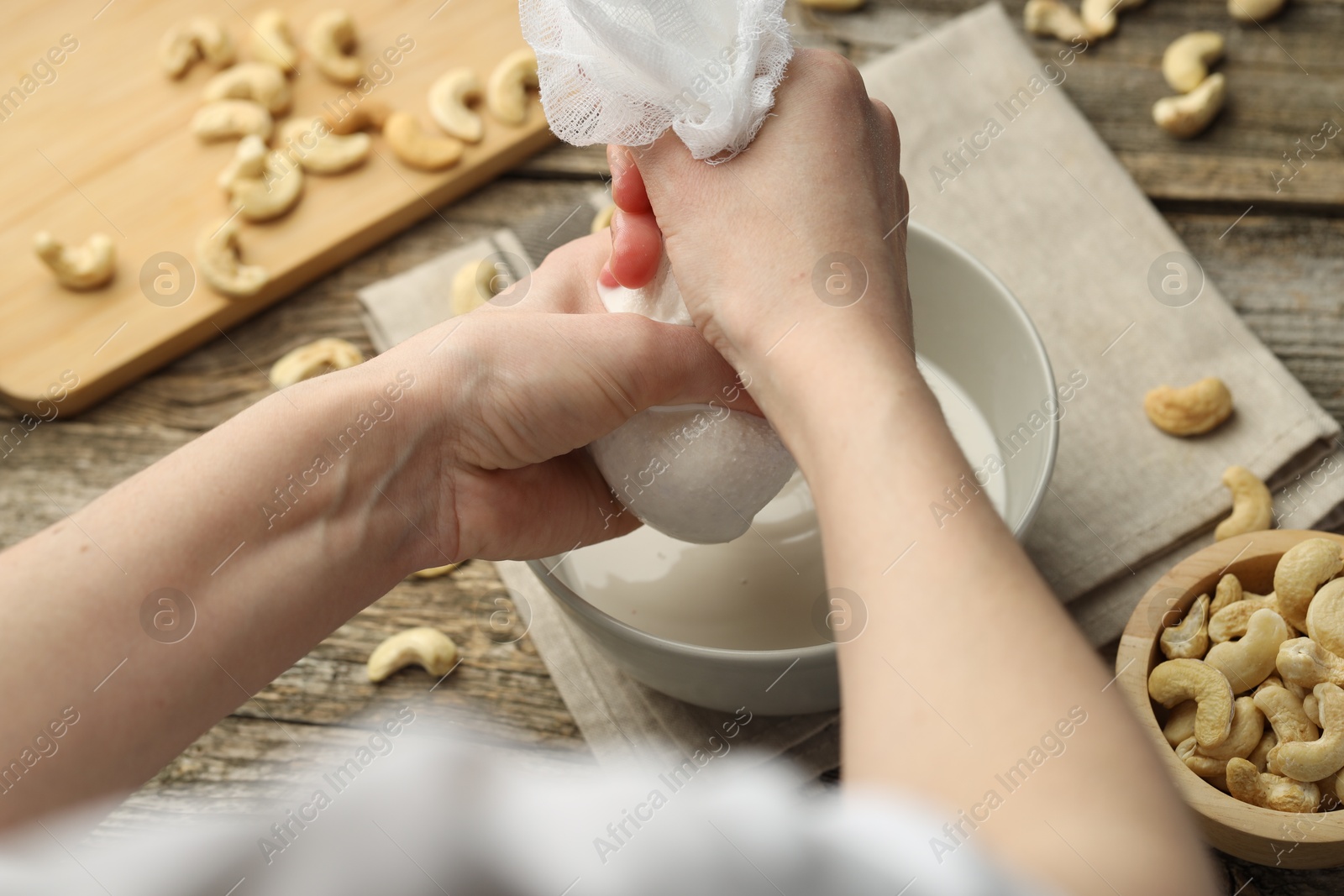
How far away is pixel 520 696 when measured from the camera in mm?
762

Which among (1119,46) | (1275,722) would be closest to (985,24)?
(1119,46)

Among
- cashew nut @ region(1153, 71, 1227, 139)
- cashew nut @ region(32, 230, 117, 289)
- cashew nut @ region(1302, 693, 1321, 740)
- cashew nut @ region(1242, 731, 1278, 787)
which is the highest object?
cashew nut @ region(32, 230, 117, 289)

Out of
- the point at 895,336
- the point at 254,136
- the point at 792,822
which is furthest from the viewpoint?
the point at 254,136

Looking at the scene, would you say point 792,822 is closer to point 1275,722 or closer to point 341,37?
point 1275,722

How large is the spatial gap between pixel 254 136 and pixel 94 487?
0.38m

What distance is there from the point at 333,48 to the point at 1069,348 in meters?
0.80

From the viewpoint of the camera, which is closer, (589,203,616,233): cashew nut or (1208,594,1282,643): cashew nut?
(1208,594,1282,643): cashew nut

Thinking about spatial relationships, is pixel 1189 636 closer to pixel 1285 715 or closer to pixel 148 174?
pixel 1285 715

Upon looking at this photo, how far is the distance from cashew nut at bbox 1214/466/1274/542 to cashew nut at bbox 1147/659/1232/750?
6.7 inches

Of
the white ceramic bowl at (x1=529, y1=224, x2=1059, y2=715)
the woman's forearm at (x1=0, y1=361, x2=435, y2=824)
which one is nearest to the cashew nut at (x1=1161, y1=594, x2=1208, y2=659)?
the white ceramic bowl at (x1=529, y1=224, x2=1059, y2=715)

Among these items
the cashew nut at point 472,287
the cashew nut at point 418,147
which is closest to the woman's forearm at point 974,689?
the cashew nut at point 472,287

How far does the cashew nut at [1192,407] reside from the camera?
78 cm

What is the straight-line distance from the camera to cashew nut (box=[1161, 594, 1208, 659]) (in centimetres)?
62

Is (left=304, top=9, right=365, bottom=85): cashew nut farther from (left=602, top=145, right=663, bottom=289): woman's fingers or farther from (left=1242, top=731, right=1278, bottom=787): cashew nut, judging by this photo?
(left=1242, top=731, right=1278, bottom=787): cashew nut
